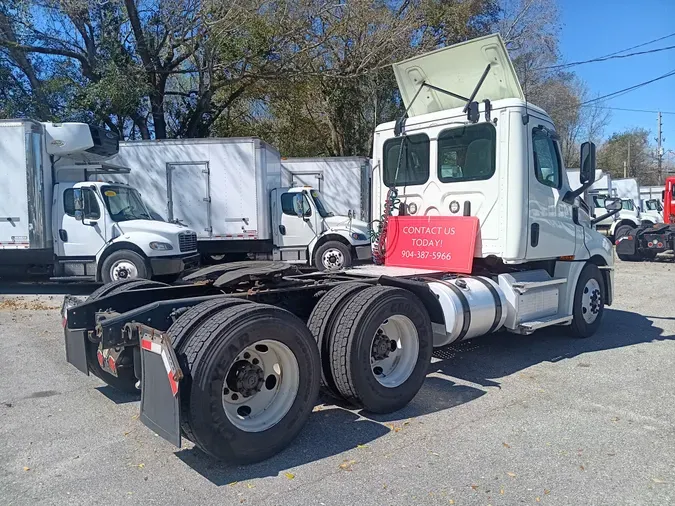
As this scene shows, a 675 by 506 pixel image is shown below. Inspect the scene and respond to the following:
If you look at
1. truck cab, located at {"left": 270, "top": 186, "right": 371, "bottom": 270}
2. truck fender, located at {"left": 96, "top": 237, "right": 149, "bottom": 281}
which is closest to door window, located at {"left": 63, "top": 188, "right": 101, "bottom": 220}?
truck fender, located at {"left": 96, "top": 237, "right": 149, "bottom": 281}

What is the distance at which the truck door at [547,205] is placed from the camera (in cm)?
658

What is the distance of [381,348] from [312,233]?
10266mm

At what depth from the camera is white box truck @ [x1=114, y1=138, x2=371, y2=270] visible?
14.3 meters

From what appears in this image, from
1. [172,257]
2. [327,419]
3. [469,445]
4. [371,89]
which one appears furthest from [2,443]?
[371,89]

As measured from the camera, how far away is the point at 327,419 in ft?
15.5

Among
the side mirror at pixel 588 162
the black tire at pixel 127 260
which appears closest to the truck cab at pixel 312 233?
the black tire at pixel 127 260

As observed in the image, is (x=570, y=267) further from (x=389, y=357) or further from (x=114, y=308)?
(x=114, y=308)

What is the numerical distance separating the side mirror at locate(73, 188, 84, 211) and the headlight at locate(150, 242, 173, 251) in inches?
66.0

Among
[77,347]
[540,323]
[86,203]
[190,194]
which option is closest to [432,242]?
[540,323]

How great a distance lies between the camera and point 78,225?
11.8 metres

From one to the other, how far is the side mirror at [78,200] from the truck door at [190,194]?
287 centimetres

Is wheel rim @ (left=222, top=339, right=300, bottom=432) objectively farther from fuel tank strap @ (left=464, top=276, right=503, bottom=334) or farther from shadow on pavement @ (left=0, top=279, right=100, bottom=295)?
shadow on pavement @ (left=0, top=279, right=100, bottom=295)

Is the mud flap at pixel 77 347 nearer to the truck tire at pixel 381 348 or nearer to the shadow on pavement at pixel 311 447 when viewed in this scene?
the shadow on pavement at pixel 311 447

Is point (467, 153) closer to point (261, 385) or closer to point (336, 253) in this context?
point (261, 385)
